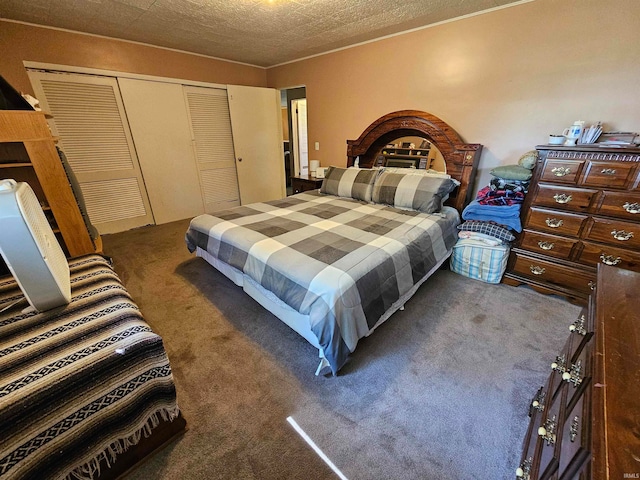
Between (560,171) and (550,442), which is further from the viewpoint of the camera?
(560,171)

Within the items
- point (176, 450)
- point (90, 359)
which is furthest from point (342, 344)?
point (90, 359)

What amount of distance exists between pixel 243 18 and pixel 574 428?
3349 mm

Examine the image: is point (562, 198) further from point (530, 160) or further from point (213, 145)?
point (213, 145)

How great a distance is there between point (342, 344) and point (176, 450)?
2.85ft

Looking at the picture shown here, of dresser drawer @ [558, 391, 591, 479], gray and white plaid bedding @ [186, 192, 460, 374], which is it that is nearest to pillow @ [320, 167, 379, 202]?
gray and white plaid bedding @ [186, 192, 460, 374]

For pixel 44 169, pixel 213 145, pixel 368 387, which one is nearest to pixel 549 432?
pixel 368 387

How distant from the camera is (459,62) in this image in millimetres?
2496

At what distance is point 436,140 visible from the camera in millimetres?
2727

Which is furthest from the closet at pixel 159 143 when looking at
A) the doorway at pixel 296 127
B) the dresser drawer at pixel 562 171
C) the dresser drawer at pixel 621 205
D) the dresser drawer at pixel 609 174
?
the dresser drawer at pixel 621 205

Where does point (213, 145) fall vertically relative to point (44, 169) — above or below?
above

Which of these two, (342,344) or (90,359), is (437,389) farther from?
(90,359)

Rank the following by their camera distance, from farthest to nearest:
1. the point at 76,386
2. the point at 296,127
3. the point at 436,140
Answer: the point at 296,127
the point at 436,140
the point at 76,386

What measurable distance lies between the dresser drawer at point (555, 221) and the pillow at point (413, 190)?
674 mm

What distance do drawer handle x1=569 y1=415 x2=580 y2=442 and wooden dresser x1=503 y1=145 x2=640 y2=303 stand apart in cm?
185
